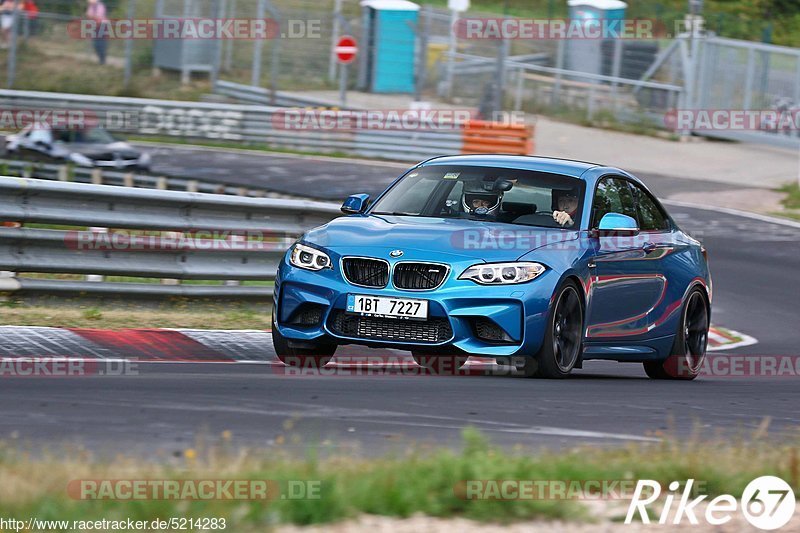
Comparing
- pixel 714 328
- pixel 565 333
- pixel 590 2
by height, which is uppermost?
pixel 590 2

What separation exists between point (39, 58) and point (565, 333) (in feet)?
93.3

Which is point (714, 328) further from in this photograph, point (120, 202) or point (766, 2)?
point (766, 2)

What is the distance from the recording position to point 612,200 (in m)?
10.1

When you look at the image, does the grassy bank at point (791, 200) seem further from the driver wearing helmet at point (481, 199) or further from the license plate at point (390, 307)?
the license plate at point (390, 307)

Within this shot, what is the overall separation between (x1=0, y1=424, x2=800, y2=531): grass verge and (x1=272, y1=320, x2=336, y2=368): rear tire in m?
3.17

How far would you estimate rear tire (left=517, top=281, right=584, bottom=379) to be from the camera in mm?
8664

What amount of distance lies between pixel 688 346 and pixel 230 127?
73.1ft

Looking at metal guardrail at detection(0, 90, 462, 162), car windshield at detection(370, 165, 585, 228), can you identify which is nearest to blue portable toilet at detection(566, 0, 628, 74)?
metal guardrail at detection(0, 90, 462, 162)

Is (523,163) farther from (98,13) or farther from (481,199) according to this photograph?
(98,13)

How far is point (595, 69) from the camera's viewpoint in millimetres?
36219

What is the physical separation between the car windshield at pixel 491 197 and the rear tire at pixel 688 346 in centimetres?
171

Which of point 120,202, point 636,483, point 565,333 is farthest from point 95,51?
point 636,483

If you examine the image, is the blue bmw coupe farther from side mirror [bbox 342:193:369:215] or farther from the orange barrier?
the orange barrier

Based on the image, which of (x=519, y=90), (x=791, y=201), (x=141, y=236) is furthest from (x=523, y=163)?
(x=519, y=90)
